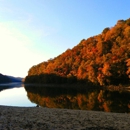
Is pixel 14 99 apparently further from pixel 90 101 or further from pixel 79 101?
pixel 90 101

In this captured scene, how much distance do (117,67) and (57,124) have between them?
72.0m

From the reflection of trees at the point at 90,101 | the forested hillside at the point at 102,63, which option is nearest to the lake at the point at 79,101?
the reflection of trees at the point at 90,101

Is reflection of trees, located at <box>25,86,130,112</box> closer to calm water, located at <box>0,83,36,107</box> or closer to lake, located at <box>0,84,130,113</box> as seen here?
lake, located at <box>0,84,130,113</box>

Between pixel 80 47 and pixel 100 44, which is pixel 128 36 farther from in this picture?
pixel 80 47

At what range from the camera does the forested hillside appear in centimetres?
8731

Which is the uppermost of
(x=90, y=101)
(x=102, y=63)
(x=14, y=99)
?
(x=102, y=63)

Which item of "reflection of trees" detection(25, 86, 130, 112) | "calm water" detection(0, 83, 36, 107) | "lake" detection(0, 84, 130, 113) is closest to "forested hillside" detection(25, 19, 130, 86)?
"lake" detection(0, 84, 130, 113)

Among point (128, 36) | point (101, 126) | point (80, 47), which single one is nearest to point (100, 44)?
point (128, 36)

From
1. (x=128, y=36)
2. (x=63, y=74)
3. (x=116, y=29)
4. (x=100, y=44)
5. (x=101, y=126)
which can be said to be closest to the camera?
(x=101, y=126)

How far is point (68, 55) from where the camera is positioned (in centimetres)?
16025

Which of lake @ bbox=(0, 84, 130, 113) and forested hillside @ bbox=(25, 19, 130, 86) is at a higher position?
forested hillside @ bbox=(25, 19, 130, 86)

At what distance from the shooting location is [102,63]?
97.6 m

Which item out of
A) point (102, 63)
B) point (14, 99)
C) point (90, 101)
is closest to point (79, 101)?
point (90, 101)

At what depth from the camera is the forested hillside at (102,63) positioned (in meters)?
87.3
